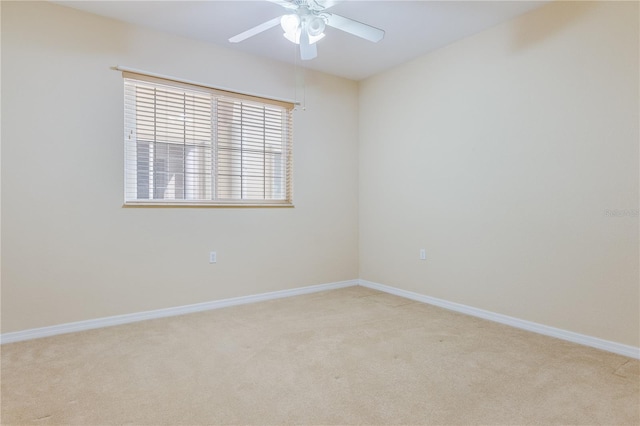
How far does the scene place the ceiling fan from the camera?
238 cm

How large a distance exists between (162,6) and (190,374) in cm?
263

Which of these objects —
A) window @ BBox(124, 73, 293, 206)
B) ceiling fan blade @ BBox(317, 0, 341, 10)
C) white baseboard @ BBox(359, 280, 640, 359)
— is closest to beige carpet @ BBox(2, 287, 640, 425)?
white baseboard @ BBox(359, 280, 640, 359)

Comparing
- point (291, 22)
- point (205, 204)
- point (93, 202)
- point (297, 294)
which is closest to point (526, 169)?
point (291, 22)

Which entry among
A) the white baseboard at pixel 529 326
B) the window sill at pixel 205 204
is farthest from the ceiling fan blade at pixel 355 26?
the white baseboard at pixel 529 326

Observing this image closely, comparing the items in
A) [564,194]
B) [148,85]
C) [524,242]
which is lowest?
[524,242]

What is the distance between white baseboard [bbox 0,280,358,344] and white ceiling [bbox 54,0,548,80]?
245 cm

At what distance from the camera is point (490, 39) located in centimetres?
316

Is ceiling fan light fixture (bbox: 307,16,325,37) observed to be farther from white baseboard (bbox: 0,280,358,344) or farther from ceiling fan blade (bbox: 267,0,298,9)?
white baseboard (bbox: 0,280,358,344)

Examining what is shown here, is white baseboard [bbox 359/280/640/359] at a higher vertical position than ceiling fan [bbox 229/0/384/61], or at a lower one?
lower

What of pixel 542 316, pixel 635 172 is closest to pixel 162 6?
pixel 635 172

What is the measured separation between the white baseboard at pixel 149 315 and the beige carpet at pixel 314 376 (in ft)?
0.34

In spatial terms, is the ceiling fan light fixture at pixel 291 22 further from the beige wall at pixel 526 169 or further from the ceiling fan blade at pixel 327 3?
the beige wall at pixel 526 169

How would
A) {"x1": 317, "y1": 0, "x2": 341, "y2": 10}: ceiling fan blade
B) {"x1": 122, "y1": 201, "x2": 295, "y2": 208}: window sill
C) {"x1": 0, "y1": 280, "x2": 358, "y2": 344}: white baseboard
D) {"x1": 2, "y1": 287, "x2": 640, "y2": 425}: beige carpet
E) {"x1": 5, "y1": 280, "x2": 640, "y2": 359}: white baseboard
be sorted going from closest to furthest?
1. {"x1": 2, "y1": 287, "x2": 640, "y2": 425}: beige carpet
2. {"x1": 317, "y1": 0, "x2": 341, "y2": 10}: ceiling fan blade
3. {"x1": 5, "y1": 280, "x2": 640, "y2": 359}: white baseboard
4. {"x1": 0, "y1": 280, "x2": 358, "y2": 344}: white baseboard
5. {"x1": 122, "y1": 201, "x2": 295, "y2": 208}: window sill

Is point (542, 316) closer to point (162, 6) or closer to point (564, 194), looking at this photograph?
point (564, 194)
